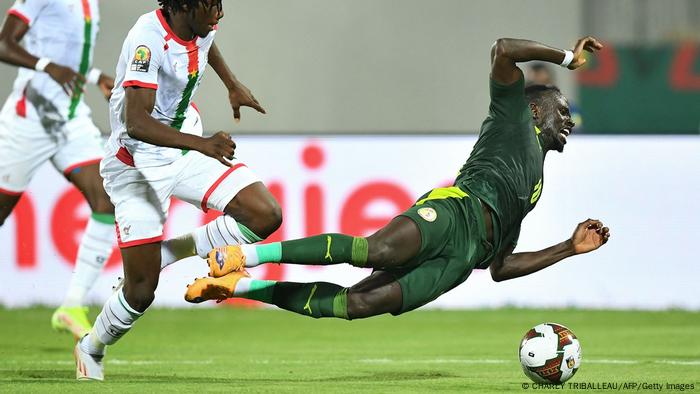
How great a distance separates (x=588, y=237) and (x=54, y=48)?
4.25 metres

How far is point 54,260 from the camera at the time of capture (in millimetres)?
11383

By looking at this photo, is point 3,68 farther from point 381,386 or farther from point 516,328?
point 381,386

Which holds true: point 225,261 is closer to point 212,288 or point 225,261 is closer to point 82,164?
point 212,288

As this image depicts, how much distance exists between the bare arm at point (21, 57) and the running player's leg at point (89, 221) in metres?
0.36

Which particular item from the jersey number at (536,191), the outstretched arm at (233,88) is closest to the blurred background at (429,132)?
the outstretched arm at (233,88)

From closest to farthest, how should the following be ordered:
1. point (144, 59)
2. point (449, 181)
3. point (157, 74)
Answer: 1. point (144, 59)
2. point (157, 74)
3. point (449, 181)

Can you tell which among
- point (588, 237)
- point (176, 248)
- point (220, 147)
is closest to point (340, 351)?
point (176, 248)

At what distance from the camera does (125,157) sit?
6.93 metres

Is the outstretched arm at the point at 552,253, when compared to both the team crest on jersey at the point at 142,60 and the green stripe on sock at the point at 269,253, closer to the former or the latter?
the green stripe on sock at the point at 269,253

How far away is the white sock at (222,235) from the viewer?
271 inches

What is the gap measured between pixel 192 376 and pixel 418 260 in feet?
5.47

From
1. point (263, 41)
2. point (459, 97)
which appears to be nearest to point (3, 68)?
point (263, 41)

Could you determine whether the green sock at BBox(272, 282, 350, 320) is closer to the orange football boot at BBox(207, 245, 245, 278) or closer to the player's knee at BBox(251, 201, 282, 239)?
the orange football boot at BBox(207, 245, 245, 278)

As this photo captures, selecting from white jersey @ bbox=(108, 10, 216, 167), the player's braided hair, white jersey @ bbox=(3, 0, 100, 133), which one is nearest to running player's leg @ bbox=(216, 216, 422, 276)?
white jersey @ bbox=(108, 10, 216, 167)
